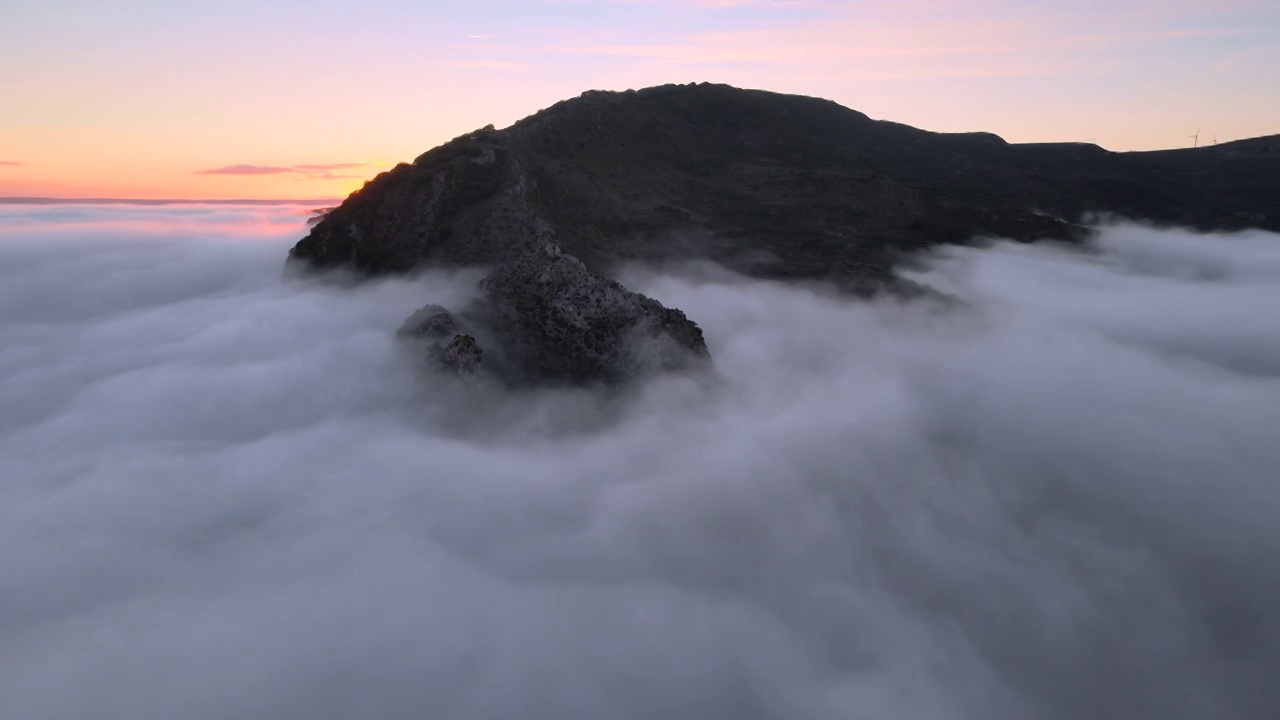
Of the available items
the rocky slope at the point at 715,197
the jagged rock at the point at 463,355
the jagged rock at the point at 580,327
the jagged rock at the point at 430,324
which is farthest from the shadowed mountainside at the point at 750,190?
the jagged rock at the point at 463,355

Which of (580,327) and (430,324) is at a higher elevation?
(580,327)

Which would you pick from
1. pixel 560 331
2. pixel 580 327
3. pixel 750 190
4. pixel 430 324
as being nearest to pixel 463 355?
pixel 430 324

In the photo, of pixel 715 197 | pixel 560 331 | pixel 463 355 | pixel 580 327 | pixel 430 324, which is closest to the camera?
pixel 463 355

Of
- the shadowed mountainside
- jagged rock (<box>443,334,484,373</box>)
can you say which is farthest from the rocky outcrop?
the shadowed mountainside

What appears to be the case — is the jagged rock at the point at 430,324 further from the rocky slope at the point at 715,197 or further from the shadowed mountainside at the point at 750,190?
the shadowed mountainside at the point at 750,190

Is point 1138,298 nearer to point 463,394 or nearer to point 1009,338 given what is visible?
point 1009,338

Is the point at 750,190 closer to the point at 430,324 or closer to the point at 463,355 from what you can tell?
the point at 430,324
